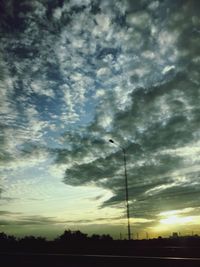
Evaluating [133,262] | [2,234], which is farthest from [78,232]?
[133,262]

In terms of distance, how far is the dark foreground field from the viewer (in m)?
11.1

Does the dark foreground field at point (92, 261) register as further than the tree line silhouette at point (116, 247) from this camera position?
No

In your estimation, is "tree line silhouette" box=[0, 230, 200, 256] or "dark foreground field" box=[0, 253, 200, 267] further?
"tree line silhouette" box=[0, 230, 200, 256]

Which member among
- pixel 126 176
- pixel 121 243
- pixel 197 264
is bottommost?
pixel 197 264

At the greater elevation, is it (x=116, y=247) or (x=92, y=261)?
(x=116, y=247)

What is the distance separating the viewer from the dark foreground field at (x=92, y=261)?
438 inches

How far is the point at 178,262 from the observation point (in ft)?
35.9

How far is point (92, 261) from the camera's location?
48.5 feet

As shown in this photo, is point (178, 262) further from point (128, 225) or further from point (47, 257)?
point (128, 225)

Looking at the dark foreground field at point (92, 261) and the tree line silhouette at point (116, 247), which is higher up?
the tree line silhouette at point (116, 247)

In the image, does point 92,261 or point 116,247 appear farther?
point 116,247

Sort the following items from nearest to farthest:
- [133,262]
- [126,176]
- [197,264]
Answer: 1. [197,264]
2. [133,262]
3. [126,176]

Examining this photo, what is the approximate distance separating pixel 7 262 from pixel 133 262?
9.45m

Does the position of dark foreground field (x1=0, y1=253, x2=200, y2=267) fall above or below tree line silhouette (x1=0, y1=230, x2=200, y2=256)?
below
